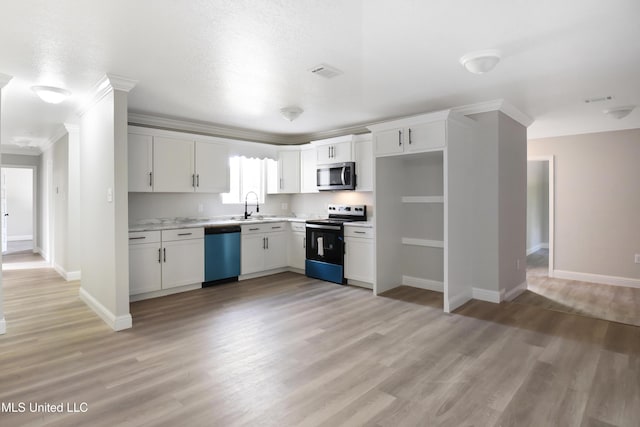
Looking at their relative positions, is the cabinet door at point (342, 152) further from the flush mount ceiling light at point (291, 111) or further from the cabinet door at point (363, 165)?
the flush mount ceiling light at point (291, 111)

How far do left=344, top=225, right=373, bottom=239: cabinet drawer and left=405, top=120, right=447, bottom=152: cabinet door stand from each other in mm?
1270

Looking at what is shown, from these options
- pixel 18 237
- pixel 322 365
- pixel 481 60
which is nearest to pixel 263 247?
pixel 322 365

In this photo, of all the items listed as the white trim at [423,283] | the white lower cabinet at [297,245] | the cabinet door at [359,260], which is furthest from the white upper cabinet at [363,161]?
the white trim at [423,283]

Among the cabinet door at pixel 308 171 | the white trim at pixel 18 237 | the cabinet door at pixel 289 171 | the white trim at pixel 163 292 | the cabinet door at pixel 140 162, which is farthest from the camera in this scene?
the white trim at pixel 18 237

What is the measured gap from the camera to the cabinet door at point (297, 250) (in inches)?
226

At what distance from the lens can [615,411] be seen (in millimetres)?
2094

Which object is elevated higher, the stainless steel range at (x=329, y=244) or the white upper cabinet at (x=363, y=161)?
the white upper cabinet at (x=363, y=161)

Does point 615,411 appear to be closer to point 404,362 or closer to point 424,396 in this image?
point 424,396

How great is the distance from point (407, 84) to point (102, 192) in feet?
10.9

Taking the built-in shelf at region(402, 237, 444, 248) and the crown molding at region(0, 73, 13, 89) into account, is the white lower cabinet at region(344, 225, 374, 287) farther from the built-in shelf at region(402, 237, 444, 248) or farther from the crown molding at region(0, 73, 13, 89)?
the crown molding at region(0, 73, 13, 89)

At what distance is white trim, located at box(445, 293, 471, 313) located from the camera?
389 centimetres

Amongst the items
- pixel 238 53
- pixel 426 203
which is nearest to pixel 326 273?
pixel 426 203

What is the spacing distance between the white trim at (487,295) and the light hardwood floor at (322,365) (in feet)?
0.54

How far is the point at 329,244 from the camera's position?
5246 mm
